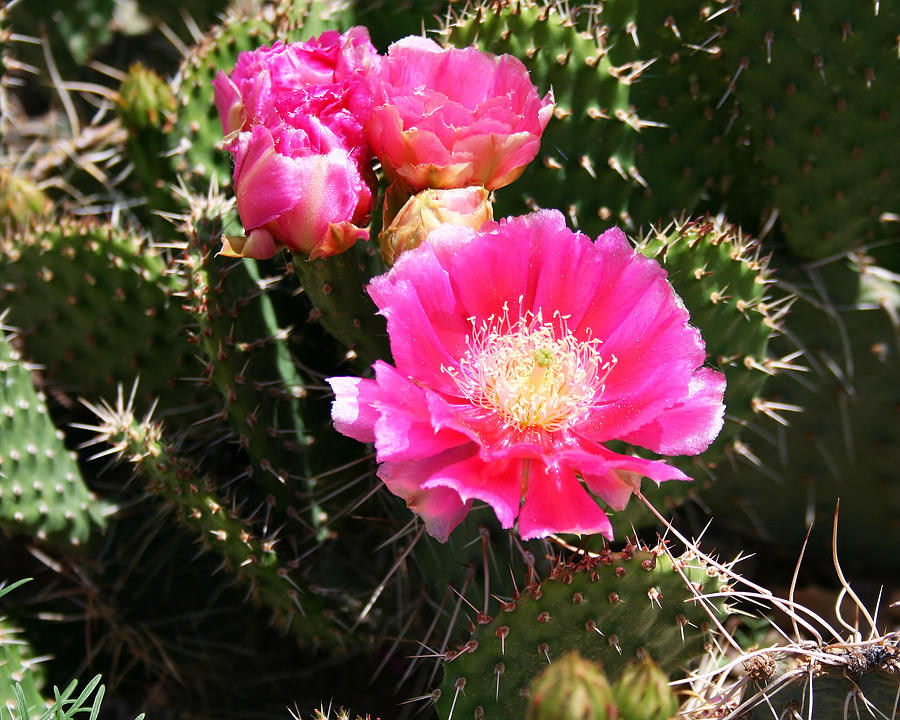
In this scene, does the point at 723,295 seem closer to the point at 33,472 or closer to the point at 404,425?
the point at 404,425

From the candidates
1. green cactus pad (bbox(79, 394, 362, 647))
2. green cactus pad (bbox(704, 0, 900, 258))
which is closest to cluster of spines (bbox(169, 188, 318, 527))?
green cactus pad (bbox(79, 394, 362, 647))

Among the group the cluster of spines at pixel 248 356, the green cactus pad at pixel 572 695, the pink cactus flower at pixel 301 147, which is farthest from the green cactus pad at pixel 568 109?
the green cactus pad at pixel 572 695

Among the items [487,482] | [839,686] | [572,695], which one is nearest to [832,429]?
[839,686]

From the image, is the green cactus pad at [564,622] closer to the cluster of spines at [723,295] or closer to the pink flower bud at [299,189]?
the cluster of spines at [723,295]

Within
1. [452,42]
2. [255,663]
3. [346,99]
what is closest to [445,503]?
[346,99]

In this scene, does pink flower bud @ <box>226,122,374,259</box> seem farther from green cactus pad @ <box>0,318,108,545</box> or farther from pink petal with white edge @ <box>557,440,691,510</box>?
green cactus pad @ <box>0,318,108,545</box>
